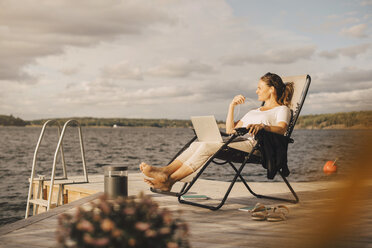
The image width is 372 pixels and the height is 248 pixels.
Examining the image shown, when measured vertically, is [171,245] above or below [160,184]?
above

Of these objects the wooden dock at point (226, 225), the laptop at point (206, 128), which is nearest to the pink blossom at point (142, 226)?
the wooden dock at point (226, 225)

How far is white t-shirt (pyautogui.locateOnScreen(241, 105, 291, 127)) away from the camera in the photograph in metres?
3.68

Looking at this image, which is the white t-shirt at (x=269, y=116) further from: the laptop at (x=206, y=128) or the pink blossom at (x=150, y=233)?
the pink blossom at (x=150, y=233)

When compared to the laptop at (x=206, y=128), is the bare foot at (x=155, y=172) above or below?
below

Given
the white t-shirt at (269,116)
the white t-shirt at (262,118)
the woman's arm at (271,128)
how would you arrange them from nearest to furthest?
the woman's arm at (271,128) < the white t-shirt at (262,118) < the white t-shirt at (269,116)

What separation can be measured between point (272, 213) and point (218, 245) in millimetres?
866

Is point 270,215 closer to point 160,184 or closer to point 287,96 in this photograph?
point 160,184

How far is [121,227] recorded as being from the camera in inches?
47.1

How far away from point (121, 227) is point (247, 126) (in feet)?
7.21

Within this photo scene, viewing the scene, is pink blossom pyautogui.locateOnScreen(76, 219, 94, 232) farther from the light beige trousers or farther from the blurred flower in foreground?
the light beige trousers

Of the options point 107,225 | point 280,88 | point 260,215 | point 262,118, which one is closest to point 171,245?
point 107,225

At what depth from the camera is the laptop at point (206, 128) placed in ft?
11.9

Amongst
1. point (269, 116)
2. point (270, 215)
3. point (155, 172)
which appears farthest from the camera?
point (269, 116)

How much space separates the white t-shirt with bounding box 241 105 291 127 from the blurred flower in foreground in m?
2.59
